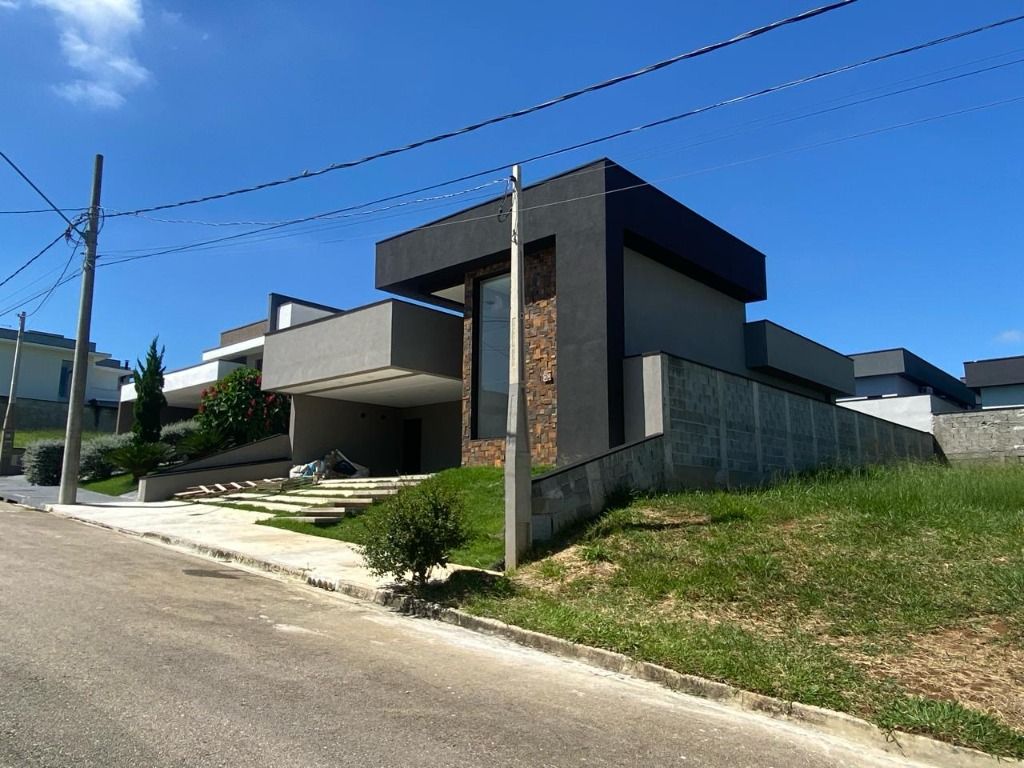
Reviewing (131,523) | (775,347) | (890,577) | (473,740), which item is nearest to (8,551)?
(131,523)

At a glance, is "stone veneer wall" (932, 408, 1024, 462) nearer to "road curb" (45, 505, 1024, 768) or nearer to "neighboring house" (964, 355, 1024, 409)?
"neighboring house" (964, 355, 1024, 409)

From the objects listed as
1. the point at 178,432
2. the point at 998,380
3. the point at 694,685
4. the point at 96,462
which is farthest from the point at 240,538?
the point at 998,380

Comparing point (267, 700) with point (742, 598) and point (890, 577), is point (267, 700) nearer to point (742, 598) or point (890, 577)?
point (742, 598)

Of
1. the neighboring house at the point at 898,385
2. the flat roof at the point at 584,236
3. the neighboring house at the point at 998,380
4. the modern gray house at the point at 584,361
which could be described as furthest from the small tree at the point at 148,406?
the neighboring house at the point at 998,380

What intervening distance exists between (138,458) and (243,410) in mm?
3510

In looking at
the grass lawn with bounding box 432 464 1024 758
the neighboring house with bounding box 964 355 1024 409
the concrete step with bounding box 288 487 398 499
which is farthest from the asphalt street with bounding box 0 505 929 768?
the neighboring house with bounding box 964 355 1024 409

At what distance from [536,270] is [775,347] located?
872 centimetres

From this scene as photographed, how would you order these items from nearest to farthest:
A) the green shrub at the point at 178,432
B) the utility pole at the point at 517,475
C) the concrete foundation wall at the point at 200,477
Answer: the utility pole at the point at 517,475
the concrete foundation wall at the point at 200,477
the green shrub at the point at 178,432

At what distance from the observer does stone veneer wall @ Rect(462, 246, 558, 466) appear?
1688 cm

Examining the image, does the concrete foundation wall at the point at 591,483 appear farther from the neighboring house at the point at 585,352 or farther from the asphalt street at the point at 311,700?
the asphalt street at the point at 311,700

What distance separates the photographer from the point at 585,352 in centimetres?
1619

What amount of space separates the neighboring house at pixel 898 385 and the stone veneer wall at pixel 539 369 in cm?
1596

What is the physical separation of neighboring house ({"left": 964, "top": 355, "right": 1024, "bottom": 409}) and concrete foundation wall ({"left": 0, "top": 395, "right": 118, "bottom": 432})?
48.5m

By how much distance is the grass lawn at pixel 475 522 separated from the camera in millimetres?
11511
